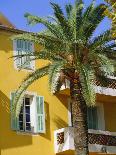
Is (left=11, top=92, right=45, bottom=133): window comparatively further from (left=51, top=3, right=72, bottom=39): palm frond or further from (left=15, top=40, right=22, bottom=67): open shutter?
(left=51, top=3, right=72, bottom=39): palm frond

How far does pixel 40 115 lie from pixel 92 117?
13.5 ft

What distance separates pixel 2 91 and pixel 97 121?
6423mm

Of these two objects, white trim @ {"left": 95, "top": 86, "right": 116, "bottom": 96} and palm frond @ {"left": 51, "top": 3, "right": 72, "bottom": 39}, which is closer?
palm frond @ {"left": 51, "top": 3, "right": 72, "bottom": 39}

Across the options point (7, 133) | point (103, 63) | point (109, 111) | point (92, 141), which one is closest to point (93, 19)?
point (103, 63)

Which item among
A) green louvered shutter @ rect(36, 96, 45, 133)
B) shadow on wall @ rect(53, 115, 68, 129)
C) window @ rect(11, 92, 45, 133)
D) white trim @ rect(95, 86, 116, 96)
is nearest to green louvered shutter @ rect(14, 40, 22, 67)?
window @ rect(11, 92, 45, 133)

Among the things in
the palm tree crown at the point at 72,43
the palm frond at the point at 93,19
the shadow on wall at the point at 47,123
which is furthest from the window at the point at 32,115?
the palm frond at the point at 93,19

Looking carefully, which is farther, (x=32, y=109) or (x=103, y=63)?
(x=32, y=109)

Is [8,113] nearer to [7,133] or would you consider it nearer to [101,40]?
[7,133]

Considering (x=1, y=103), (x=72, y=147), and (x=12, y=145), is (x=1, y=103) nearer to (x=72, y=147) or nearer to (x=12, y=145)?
(x=12, y=145)

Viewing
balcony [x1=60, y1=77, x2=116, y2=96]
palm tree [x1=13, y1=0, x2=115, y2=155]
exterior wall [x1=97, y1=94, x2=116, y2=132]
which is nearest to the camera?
palm tree [x1=13, y1=0, x2=115, y2=155]

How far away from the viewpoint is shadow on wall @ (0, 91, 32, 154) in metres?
23.2

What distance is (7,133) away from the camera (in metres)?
23.5

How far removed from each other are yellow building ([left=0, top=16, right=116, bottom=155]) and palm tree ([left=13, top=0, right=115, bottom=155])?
92.4 inches

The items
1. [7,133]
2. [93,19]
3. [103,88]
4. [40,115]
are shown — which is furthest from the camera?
[103,88]
